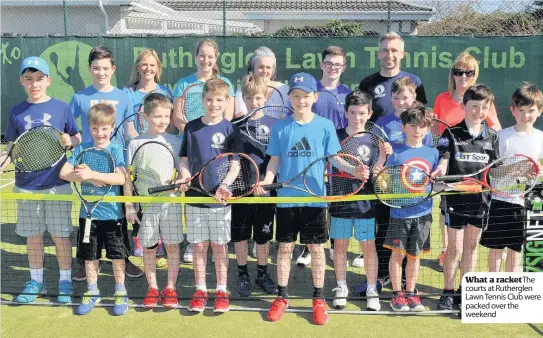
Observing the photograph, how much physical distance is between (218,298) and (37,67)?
217 centimetres

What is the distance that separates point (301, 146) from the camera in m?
3.67

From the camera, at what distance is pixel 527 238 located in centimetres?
369

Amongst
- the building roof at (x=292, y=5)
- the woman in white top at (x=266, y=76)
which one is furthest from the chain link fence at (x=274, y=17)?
the woman in white top at (x=266, y=76)

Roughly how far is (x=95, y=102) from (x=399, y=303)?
→ 2.85 m

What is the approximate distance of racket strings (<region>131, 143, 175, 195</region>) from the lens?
12.5 ft

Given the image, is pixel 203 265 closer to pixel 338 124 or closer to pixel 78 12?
pixel 338 124

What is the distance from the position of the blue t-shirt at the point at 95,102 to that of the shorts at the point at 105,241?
2.57 feet

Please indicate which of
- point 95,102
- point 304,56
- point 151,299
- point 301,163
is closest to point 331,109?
point 301,163

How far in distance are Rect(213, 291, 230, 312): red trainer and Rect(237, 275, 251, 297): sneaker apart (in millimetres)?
265

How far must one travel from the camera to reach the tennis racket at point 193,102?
177 inches

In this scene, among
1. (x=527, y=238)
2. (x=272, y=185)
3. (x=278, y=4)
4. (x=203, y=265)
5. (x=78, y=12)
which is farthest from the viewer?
(x=278, y=4)

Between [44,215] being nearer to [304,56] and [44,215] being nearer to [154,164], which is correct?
[154,164]

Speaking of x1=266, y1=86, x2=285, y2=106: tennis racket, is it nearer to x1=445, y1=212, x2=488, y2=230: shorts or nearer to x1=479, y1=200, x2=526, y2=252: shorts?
x1=445, y1=212, x2=488, y2=230: shorts

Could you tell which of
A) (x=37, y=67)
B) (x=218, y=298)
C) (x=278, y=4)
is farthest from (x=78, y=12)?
(x=218, y=298)
